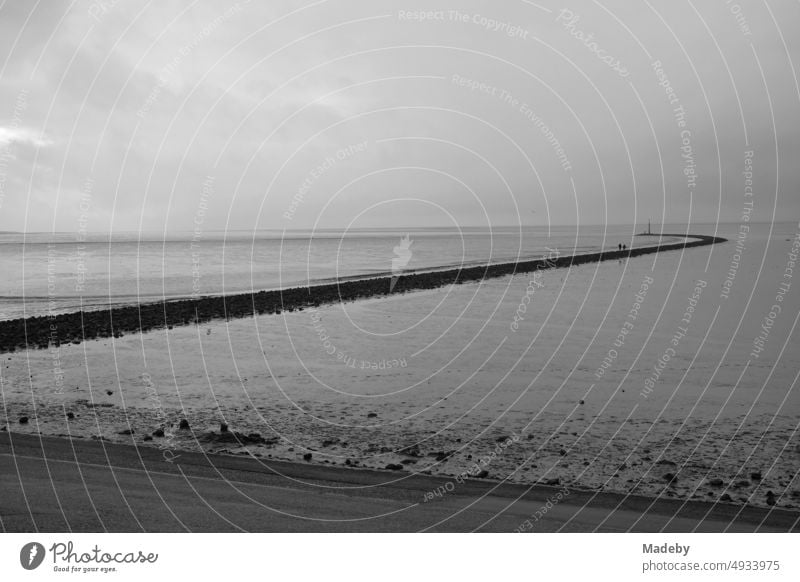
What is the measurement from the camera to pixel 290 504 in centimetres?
865

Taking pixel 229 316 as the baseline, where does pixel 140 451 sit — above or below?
below

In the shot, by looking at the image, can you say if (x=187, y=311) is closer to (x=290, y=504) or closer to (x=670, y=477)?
(x=290, y=504)

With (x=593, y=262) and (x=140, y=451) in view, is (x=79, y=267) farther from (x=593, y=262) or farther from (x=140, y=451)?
(x=140, y=451)

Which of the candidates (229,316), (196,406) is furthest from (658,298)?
(196,406)

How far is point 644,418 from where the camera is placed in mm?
13539

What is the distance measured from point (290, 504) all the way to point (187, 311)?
957 inches

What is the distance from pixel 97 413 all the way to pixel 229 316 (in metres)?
16.2

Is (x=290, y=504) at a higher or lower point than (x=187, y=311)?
lower
